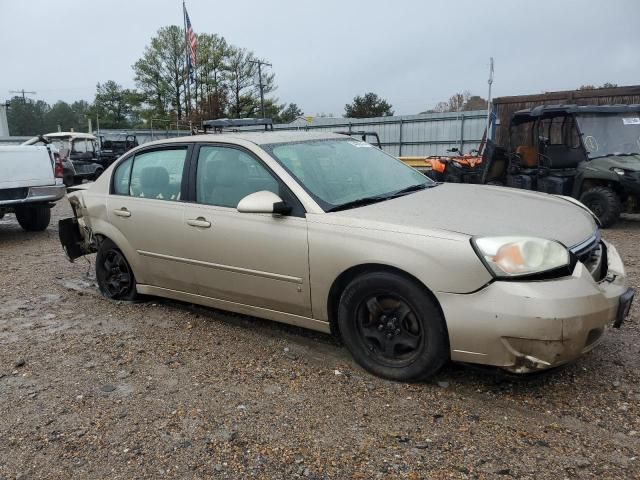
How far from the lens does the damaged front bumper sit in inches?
103

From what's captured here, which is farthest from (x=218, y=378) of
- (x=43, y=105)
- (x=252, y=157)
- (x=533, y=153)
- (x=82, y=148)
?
(x=43, y=105)

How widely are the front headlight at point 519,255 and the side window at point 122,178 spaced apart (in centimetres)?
319

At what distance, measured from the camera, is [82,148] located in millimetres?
22312

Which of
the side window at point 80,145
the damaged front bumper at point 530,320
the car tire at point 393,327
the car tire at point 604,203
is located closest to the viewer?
the damaged front bumper at point 530,320

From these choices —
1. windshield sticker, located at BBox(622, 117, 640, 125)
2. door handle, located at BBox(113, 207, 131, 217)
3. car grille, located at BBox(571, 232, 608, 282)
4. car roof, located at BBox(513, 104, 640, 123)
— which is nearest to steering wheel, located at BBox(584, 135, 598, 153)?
car roof, located at BBox(513, 104, 640, 123)

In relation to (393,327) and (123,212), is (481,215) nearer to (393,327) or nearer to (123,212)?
(393,327)

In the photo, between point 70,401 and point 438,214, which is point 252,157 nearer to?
point 438,214

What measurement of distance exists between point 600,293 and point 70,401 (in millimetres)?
3029

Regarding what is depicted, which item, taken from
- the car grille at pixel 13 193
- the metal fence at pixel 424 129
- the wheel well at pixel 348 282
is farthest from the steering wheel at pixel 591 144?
the car grille at pixel 13 193

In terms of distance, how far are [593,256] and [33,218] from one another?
8.73m

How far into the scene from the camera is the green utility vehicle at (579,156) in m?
8.37

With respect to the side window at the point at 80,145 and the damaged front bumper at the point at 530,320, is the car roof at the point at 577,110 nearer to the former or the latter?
the damaged front bumper at the point at 530,320

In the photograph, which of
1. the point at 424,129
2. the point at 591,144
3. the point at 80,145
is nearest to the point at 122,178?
the point at 591,144

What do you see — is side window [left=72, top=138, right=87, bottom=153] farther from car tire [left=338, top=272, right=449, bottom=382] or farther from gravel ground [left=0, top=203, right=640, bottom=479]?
car tire [left=338, top=272, right=449, bottom=382]
